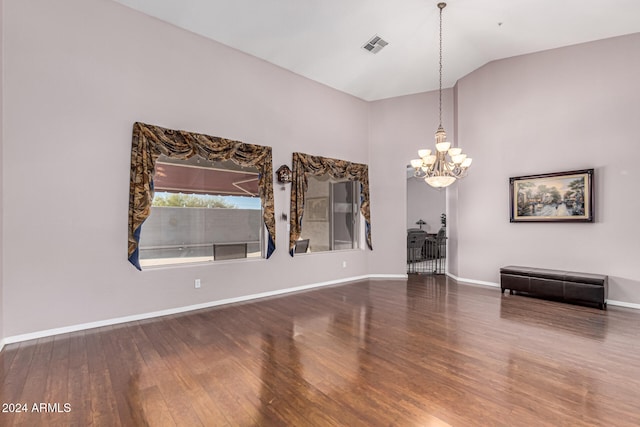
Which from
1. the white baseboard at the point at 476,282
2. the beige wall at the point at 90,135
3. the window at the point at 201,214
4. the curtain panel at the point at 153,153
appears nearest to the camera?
the beige wall at the point at 90,135

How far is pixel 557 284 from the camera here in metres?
5.00

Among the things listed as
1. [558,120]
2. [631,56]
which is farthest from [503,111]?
[631,56]

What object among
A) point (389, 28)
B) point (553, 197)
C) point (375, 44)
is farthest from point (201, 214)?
point (553, 197)

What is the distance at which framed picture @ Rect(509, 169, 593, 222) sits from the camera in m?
5.13

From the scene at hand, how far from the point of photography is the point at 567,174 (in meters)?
5.26

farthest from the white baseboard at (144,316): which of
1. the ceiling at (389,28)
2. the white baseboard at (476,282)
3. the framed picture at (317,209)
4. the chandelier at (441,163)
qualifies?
the ceiling at (389,28)

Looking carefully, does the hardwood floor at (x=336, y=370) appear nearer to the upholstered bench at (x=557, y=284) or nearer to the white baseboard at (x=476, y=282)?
the upholstered bench at (x=557, y=284)

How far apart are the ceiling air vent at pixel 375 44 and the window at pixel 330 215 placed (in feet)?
8.15

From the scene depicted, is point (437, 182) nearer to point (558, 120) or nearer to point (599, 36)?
point (558, 120)

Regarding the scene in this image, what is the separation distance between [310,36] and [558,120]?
14.6ft

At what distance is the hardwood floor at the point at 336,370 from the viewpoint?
218cm

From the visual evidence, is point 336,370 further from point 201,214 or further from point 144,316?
point 201,214

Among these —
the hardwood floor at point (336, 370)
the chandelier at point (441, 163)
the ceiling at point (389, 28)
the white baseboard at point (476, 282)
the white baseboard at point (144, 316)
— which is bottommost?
the hardwood floor at point (336, 370)

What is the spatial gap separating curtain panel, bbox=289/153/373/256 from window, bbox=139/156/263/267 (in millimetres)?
642
